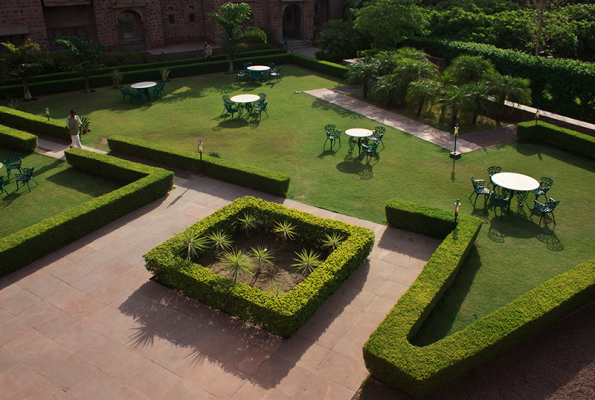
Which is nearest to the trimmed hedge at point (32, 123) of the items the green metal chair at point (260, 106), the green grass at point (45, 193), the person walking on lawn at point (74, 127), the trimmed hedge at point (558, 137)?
the person walking on lawn at point (74, 127)

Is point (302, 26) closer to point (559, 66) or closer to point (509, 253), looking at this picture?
point (559, 66)

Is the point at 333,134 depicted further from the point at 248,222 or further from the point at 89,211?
the point at 89,211

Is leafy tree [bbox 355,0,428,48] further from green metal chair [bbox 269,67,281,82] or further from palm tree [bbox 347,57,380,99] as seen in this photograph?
green metal chair [bbox 269,67,281,82]

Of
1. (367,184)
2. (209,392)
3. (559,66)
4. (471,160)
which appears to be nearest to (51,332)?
(209,392)

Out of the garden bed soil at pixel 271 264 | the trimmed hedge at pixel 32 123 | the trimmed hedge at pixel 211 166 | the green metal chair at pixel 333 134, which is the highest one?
the trimmed hedge at pixel 32 123

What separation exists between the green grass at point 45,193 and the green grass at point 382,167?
9.41 ft

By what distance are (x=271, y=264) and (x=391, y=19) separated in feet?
70.4

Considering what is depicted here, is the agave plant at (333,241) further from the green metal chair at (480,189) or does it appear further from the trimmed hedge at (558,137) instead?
the trimmed hedge at (558,137)

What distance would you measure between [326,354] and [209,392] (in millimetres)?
2281

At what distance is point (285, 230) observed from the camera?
1166cm

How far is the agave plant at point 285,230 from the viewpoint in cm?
1170

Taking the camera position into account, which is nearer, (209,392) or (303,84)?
(209,392)

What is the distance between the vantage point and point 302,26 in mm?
39219

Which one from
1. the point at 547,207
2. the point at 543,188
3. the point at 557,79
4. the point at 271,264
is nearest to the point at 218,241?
the point at 271,264
